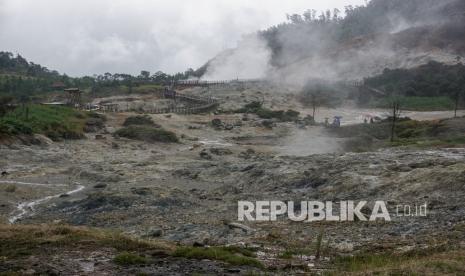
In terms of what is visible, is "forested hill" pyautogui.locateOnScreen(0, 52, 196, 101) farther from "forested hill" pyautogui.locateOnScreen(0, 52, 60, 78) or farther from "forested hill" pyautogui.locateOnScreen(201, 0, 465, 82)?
"forested hill" pyautogui.locateOnScreen(201, 0, 465, 82)

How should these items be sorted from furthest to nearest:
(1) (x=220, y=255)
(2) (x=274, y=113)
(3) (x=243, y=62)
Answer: (3) (x=243, y=62), (2) (x=274, y=113), (1) (x=220, y=255)

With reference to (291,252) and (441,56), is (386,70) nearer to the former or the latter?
(441,56)

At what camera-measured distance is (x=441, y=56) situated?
96.0 m

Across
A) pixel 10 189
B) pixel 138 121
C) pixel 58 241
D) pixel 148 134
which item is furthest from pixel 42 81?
pixel 58 241

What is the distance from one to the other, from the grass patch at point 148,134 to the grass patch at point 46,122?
4.06m

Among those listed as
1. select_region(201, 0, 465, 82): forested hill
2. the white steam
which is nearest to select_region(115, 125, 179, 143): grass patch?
select_region(201, 0, 465, 82): forested hill

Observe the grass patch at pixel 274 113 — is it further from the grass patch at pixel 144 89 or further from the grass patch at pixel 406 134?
the grass patch at pixel 144 89

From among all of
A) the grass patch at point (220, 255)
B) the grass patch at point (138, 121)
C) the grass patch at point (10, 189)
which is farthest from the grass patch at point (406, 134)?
the grass patch at point (220, 255)

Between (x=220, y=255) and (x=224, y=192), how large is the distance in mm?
14775

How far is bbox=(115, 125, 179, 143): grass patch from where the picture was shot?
5164 cm

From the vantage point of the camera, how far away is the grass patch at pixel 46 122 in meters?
44.6

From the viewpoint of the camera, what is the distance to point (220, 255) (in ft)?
46.5

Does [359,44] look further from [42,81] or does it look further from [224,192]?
[224,192]

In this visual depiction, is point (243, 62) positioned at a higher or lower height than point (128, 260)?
higher
